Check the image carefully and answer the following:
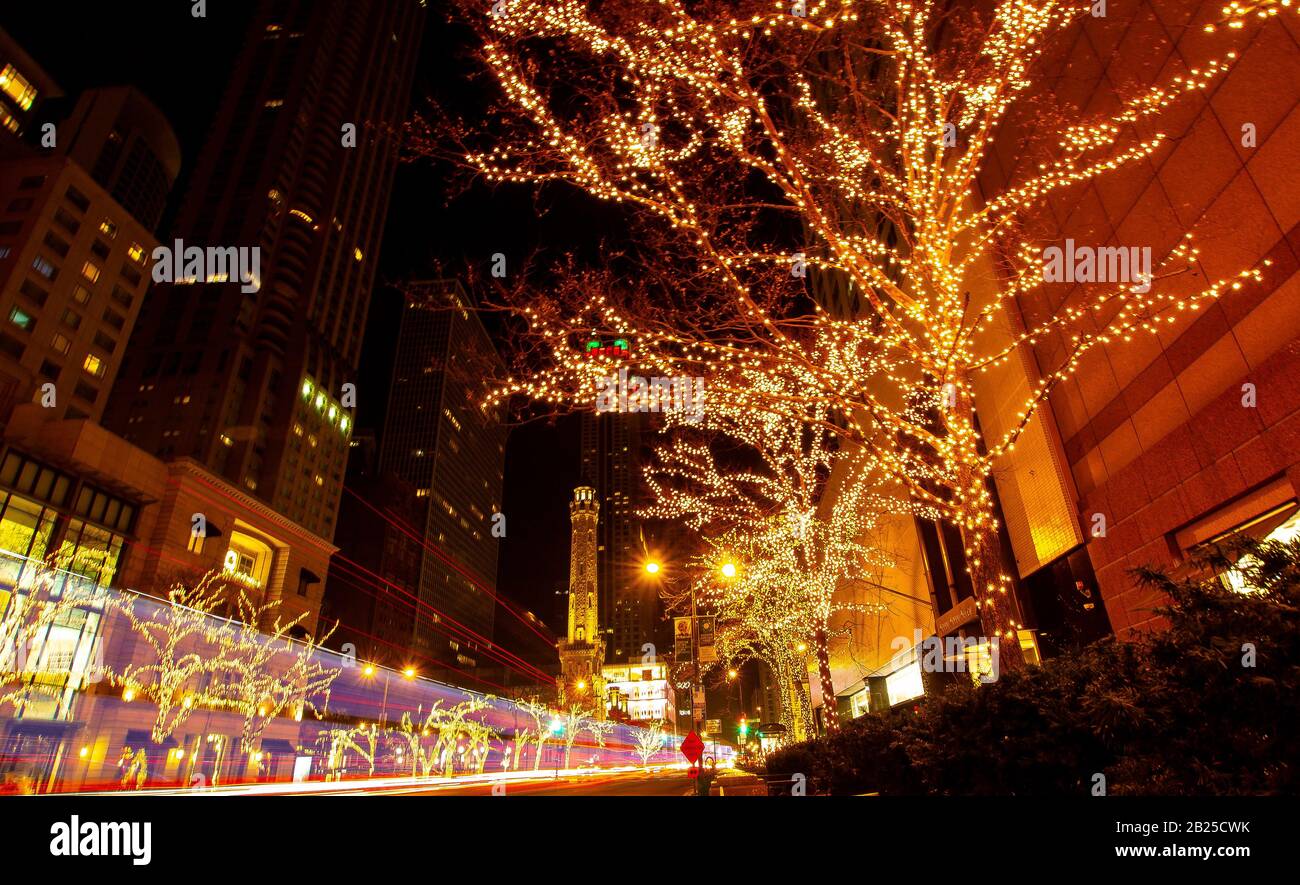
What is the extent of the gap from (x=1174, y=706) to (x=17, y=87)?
316ft

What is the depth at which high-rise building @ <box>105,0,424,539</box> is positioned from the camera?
74.9 meters

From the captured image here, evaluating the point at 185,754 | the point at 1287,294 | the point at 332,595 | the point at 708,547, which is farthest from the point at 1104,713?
the point at 332,595

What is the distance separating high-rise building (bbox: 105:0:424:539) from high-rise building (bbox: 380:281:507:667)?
3575 cm

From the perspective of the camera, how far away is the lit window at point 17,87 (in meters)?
61.4

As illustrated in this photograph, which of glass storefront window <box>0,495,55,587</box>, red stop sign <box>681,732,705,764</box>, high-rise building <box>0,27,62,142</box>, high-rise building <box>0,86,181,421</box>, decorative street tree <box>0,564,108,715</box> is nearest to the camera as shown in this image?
red stop sign <box>681,732,705,764</box>

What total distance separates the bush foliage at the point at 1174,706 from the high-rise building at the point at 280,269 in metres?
82.0

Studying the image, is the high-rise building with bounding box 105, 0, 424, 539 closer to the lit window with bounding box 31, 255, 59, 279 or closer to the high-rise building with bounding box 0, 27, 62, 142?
the high-rise building with bounding box 0, 27, 62, 142

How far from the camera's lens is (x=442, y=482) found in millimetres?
151750

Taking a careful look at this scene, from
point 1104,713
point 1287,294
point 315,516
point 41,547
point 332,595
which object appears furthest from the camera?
point 332,595

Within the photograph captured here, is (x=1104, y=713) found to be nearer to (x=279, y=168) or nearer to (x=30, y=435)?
(x=30, y=435)

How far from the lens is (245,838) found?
149 cm

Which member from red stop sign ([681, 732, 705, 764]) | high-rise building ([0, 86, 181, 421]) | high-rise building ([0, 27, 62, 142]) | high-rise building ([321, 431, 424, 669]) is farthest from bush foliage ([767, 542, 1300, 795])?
high-rise building ([321, 431, 424, 669])

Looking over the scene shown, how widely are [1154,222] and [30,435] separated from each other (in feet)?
188

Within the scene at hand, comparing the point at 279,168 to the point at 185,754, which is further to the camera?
the point at 279,168
